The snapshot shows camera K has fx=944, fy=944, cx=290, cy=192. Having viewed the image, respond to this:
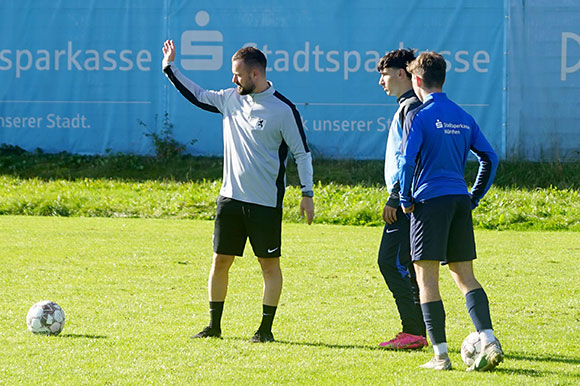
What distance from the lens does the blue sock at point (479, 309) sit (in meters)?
5.89

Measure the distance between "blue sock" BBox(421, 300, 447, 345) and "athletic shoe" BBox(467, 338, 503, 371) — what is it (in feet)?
0.83

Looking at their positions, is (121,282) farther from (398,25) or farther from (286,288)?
Answer: (398,25)

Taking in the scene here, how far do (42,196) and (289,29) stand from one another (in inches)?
239

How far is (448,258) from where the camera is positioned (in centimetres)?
599

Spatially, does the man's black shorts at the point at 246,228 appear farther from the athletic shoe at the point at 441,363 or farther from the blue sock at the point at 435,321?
the athletic shoe at the point at 441,363

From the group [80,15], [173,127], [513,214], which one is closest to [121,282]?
[513,214]

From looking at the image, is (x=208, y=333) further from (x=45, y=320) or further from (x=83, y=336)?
(x=45, y=320)

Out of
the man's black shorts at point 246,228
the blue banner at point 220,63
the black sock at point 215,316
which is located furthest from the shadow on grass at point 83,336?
the blue banner at point 220,63

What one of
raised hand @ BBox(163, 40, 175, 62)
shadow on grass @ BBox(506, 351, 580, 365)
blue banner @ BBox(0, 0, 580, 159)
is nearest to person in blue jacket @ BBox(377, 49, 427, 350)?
shadow on grass @ BBox(506, 351, 580, 365)

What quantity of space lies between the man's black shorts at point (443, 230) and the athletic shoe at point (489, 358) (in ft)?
1.88

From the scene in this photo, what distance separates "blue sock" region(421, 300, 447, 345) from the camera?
5.89 meters

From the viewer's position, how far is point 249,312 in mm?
8156

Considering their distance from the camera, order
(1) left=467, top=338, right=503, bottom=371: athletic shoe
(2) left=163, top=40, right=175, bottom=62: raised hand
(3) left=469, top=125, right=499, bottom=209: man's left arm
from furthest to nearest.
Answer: (2) left=163, top=40, right=175, bottom=62: raised hand < (3) left=469, top=125, right=499, bottom=209: man's left arm < (1) left=467, top=338, right=503, bottom=371: athletic shoe

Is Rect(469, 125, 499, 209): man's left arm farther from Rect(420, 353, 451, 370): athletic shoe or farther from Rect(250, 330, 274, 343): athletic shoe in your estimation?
Rect(250, 330, 274, 343): athletic shoe
